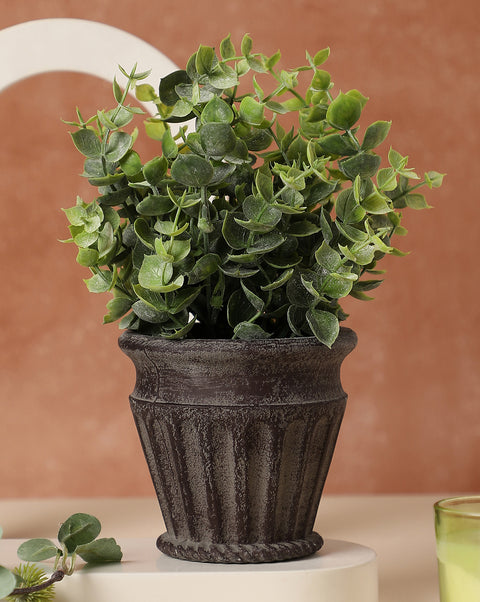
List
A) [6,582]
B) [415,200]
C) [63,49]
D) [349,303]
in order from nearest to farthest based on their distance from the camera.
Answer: [6,582]
[415,200]
[63,49]
[349,303]

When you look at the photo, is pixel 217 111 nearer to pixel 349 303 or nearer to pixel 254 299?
pixel 254 299

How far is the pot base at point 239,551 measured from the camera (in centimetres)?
55

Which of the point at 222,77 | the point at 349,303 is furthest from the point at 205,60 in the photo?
the point at 349,303

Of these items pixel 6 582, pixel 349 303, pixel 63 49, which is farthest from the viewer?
pixel 349 303

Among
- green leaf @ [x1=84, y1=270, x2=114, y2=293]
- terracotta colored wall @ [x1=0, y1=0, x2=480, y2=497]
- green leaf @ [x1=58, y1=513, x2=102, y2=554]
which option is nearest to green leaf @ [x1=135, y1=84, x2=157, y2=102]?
green leaf @ [x1=84, y1=270, x2=114, y2=293]

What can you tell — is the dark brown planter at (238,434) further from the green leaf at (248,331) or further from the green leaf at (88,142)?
the green leaf at (88,142)

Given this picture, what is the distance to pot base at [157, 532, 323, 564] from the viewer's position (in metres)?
0.55

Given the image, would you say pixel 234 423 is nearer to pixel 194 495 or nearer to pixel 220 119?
pixel 194 495

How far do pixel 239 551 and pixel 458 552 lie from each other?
0.47 ft

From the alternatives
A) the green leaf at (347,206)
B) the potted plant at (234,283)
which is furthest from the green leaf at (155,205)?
the green leaf at (347,206)

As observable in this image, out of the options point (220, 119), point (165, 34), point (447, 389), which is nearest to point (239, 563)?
point (220, 119)

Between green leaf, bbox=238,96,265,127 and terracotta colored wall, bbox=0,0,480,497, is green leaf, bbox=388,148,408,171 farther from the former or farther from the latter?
terracotta colored wall, bbox=0,0,480,497

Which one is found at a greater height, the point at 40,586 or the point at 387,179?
the point at 387,179

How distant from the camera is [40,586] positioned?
1.66 feet
